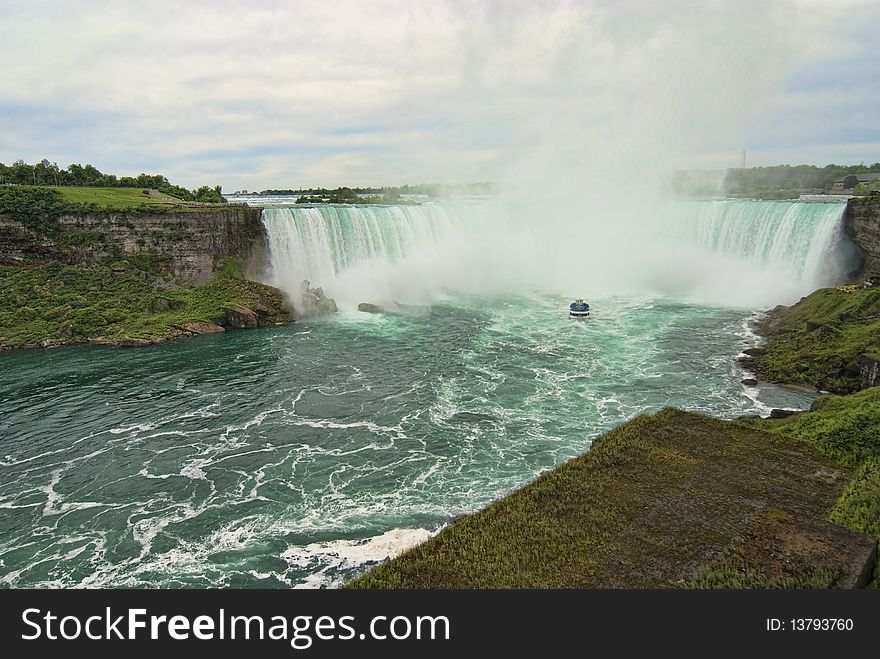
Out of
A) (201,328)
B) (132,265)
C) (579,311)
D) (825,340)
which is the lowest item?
(579,311)

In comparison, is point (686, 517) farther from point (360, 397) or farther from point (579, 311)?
point (579, 311)

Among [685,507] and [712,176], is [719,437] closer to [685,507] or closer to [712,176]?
[685,507]

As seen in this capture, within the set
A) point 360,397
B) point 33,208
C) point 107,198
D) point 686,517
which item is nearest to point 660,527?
point 686,517

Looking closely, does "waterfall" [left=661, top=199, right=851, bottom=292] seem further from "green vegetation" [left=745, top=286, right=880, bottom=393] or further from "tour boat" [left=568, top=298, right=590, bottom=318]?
"tour boat" [left=568, top=298, right=590, bottom=318]

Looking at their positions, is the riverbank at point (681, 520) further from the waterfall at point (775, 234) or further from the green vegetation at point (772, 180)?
the green vegetation at point (772, 180)

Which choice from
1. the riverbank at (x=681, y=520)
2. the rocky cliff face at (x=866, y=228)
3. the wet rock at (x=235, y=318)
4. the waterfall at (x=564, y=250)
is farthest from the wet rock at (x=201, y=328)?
the rocky cliff face at (x=866, y=228)
